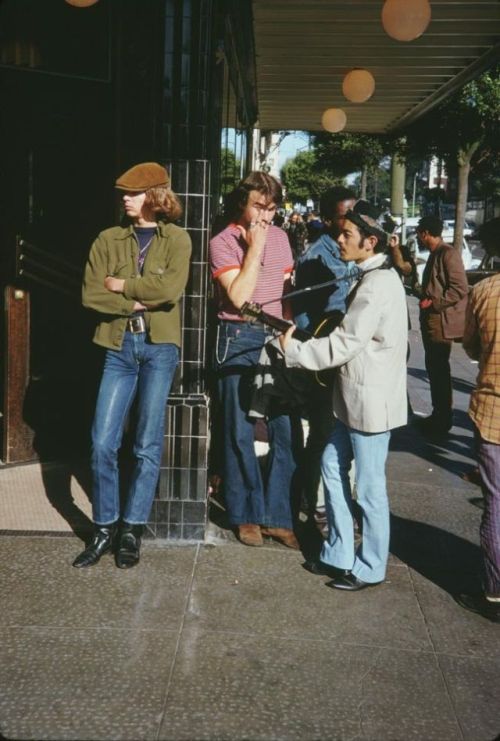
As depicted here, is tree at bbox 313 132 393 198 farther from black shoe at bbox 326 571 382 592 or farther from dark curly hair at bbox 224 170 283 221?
black shoe at bbox 326 571 382 592

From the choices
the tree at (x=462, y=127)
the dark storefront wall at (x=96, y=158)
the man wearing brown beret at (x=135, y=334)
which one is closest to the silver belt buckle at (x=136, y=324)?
the man wearing brown beret at (x=135, y=334)

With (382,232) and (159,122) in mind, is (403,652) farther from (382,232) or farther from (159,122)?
(159,122)

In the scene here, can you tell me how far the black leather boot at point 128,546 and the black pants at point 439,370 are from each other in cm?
384

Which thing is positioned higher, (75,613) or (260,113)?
(260,113)

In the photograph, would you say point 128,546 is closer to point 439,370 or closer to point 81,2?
point 81,2

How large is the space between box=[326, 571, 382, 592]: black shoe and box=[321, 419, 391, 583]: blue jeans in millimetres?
25

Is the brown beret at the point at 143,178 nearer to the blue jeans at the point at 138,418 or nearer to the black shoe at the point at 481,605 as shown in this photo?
the blue jeans at the point at 138,418

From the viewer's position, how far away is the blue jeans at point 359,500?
13.1ft

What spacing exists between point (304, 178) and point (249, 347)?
57427 mm

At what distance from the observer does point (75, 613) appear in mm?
3746

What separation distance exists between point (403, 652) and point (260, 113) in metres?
10.3

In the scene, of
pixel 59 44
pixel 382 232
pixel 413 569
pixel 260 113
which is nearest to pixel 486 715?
pixel 413 569

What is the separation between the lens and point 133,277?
4219mm

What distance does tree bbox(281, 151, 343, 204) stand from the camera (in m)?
56.9
